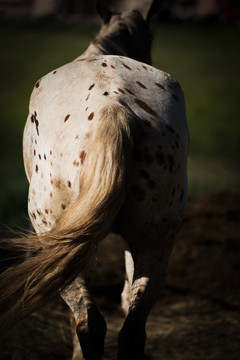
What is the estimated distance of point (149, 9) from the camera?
9.65ft

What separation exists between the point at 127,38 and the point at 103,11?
38cm

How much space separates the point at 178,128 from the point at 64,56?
9.35 metres

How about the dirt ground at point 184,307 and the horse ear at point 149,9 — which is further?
the horse ear at point 149,9

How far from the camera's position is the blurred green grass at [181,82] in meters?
6.66

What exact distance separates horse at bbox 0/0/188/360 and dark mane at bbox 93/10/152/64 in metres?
0.61

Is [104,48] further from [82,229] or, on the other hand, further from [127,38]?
[82,229]

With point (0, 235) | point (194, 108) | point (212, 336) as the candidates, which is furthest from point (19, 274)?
point (194, 108)

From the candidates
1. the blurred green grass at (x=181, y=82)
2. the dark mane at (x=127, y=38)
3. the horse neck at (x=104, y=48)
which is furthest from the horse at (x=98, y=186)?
the blurred green grass at (x=181, y=82)

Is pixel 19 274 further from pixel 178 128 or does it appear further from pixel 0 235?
pixel 178 128

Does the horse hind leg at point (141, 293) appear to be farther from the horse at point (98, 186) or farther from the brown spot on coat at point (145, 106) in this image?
the brown spot on coat at point (145, 106)

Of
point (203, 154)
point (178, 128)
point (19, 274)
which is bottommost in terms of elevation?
point (203, 154)

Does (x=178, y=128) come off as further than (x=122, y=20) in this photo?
No

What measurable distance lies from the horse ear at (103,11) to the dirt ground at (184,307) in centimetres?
179

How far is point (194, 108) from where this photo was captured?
9.08 metres
